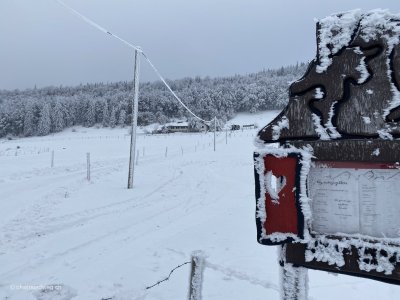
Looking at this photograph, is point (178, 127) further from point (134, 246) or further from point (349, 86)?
point (349, 86)

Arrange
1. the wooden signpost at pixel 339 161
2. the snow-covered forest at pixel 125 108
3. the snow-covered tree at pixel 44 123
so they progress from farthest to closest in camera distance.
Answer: the snow-covered forest at pixel 125 108 → the snow-covered tree at pixel 44 123 → the wooden signpost at pixel 339 161

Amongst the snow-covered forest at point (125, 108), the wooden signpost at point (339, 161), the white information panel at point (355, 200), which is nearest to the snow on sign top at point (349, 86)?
the wooden signpost at point (339, 161)

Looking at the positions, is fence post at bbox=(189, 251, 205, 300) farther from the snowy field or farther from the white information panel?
the white information panel

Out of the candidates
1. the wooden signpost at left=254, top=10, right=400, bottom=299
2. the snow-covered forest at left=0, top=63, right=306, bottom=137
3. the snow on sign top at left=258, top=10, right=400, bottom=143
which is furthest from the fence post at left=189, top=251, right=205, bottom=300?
the snow-covered forest at left=0, top=63, right=306, bottom=137

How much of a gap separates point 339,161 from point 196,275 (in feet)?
4.64

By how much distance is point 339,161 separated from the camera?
7.47 ft

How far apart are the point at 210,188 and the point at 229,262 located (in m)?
7.54

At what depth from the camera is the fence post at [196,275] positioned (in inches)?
111

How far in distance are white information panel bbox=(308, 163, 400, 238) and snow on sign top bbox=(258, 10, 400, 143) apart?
24cm

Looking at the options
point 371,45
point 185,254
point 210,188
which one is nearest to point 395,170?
point 371,45

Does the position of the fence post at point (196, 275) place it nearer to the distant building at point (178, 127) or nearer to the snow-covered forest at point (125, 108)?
the distant building at point (178, 127)

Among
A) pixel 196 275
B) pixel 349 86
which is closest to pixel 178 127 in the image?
pixel 196 275

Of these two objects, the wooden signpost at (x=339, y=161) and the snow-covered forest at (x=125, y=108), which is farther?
the snow-covered forest at (x=125, y=108)

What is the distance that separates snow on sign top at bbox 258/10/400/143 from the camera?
86.7 inches
